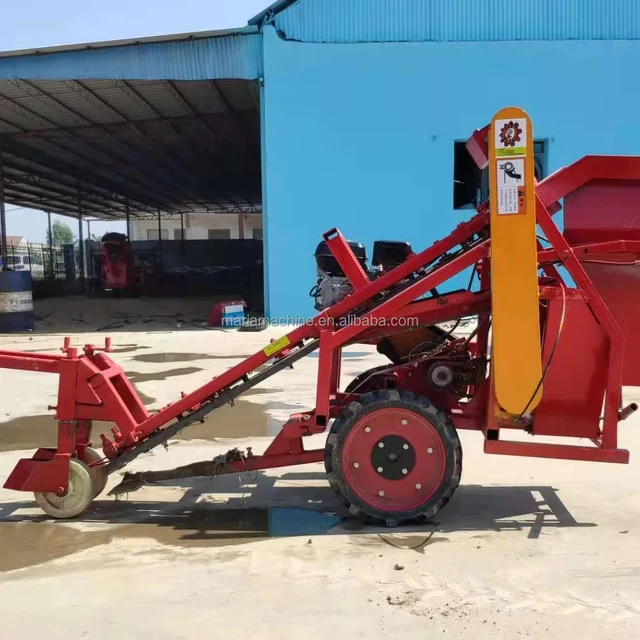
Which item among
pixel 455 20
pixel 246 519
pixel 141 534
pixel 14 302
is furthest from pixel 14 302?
pixel 246 519

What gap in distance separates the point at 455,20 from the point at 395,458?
13.9 metres

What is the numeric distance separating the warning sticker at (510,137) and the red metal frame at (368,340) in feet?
1.15

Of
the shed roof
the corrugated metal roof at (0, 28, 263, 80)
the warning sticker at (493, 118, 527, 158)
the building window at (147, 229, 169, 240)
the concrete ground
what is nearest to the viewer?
the concrete ground

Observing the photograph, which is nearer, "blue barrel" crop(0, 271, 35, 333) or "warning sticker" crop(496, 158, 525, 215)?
"warning sticker" crop(496, 158, 525, 215)

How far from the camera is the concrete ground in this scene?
114 inches

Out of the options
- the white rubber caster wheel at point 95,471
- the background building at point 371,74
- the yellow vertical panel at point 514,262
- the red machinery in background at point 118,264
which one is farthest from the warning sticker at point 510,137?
the red machinery in background at point 118,264

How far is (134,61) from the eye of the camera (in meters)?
14.6

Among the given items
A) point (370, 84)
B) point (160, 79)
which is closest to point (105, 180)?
point (160, 79)

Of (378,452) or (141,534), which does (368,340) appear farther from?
(141,534)

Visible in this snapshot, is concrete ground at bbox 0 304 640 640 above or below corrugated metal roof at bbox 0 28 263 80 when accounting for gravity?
below

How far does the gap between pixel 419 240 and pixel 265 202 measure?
3.86m

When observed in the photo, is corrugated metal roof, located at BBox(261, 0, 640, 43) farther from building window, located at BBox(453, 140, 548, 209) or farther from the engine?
the engine

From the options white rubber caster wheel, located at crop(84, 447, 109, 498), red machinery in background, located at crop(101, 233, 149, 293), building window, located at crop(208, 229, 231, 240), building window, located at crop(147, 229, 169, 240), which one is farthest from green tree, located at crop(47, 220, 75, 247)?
white rubber caster wheel, located at crop(84, 447, 109, 498)

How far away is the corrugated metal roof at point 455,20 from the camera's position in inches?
584
